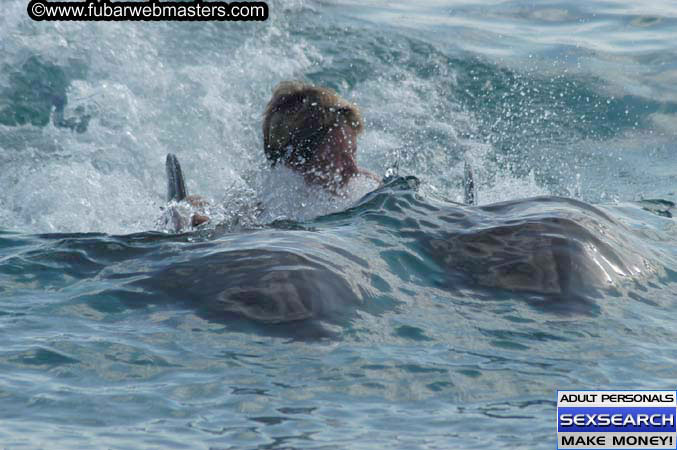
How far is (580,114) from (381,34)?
2414 millimetres

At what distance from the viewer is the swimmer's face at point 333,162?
6062mm

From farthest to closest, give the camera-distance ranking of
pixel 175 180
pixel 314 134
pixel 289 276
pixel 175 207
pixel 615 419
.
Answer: pixel 175 180, pixel 314 134, pixel 175 207, pixel 289 276, pixel 615 419

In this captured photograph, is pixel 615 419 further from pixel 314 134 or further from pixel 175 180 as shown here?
pixel 175 180

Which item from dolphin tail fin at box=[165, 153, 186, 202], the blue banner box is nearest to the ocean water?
the blue banner box

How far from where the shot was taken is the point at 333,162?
6.11m

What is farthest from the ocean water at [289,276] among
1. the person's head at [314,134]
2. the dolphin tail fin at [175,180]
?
the dolphin tail fin at [175,180]

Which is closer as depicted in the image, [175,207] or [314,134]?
[175,207]

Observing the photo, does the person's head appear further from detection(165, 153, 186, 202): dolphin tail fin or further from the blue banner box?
the blue banner box

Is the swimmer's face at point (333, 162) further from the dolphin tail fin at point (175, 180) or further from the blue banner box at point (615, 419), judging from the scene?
the blue banner box at point (615, 419)

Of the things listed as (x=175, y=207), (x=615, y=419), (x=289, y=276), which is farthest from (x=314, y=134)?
(x=615, y=419)

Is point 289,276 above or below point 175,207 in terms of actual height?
below

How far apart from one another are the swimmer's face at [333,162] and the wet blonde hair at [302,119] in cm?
4

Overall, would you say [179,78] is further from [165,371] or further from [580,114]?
[165,371]

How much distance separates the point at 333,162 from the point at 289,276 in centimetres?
192
